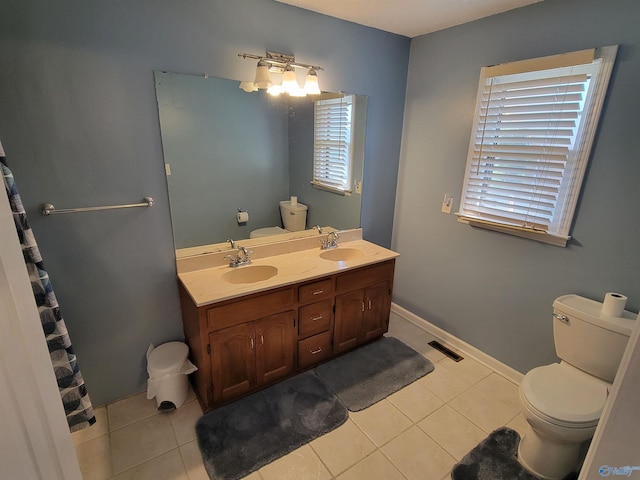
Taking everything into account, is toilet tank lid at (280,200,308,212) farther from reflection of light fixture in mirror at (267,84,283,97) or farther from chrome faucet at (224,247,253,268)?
reflection of light fixture in mirror at (267,84,283,97)

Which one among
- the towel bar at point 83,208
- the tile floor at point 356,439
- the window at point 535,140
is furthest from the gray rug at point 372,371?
the towel bar at point 83,208

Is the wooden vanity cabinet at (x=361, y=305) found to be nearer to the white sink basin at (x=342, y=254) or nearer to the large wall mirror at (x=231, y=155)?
the white sink basin at (x=342, y=254)

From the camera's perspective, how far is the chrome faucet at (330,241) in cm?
245

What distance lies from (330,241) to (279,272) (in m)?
0.62

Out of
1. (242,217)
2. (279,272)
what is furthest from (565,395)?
(242,217)

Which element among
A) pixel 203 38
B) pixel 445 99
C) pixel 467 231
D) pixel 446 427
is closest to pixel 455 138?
pixel 445 99

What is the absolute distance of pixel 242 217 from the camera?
2.15 metres

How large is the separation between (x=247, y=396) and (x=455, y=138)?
2255 mm

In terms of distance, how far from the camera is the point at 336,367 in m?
2.23

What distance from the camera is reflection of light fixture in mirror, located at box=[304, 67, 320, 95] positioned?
196cm

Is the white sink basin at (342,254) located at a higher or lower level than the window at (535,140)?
lower

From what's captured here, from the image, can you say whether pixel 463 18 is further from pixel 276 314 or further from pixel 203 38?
pixel 276 314

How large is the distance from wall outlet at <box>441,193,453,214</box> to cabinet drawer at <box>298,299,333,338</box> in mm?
1155

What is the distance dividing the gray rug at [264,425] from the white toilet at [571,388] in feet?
3.20
